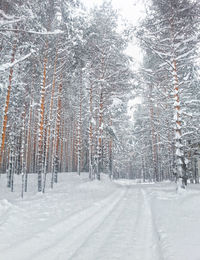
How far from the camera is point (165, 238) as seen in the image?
12.3 feet

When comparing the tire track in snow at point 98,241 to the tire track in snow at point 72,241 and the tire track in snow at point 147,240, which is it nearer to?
the tire track in snow at point 72,241

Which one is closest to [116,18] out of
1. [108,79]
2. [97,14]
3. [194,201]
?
[97,14]

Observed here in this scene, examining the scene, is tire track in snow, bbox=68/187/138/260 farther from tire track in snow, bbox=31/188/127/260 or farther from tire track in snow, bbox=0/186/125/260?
tire track in snow, bbox=0/186/125/260

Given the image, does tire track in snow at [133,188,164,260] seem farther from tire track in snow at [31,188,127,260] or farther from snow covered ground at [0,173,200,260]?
tire track in snow at [31,188,127,260]

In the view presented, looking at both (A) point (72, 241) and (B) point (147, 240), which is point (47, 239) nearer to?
(A) point (72, 241)

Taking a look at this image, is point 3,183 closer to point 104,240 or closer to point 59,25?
point 59,25

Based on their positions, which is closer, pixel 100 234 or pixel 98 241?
pixel 98 241

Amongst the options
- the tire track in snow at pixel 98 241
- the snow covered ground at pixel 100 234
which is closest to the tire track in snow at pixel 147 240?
the snow covered ground at pixel 100 234

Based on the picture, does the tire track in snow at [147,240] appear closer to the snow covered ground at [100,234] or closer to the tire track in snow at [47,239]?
the snow covered ground at [100,234]

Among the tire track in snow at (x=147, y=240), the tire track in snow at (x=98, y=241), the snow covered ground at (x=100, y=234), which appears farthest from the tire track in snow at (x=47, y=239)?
the tire track in snow at (x=147, y=240)

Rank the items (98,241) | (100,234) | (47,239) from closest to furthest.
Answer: (98,241), (47,239), (100,234)

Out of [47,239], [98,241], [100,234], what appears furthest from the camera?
[100,234]

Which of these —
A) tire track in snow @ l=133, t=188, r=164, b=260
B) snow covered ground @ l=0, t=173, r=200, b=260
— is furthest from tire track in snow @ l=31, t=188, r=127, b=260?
tire track in snow @ l=133, t=188, r=164, b=260

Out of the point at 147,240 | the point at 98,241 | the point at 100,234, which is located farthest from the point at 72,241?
the point at 147,240
